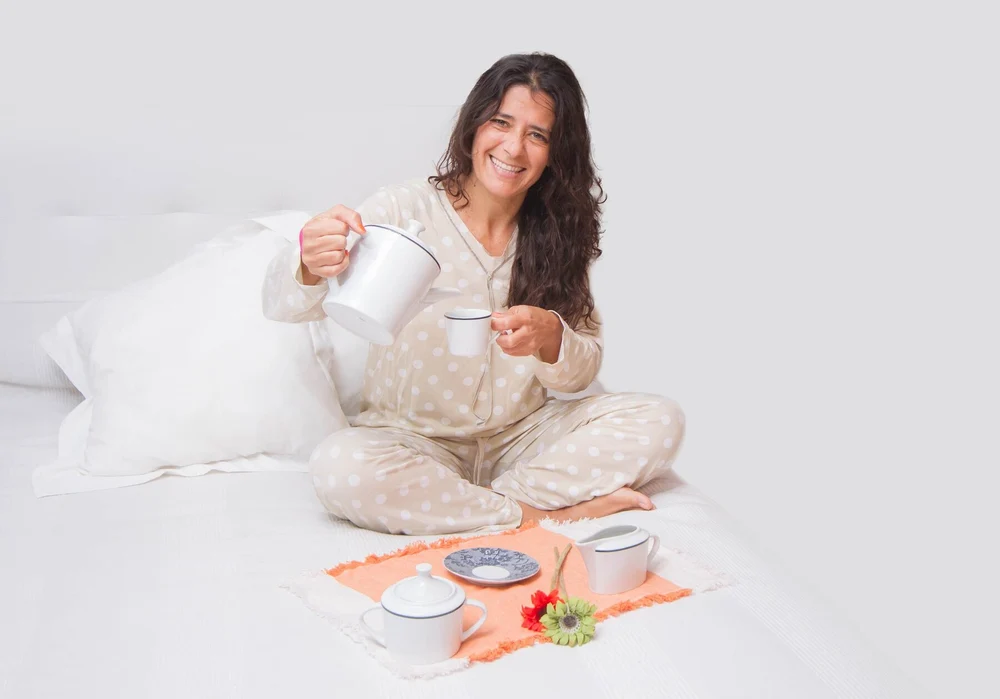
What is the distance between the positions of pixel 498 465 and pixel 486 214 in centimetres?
52

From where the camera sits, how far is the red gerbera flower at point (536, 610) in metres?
1.58

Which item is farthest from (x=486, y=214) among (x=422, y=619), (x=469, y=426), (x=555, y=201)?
(x=422, y=619)

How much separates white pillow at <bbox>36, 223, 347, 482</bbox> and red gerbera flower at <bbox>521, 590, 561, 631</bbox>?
0.85 m

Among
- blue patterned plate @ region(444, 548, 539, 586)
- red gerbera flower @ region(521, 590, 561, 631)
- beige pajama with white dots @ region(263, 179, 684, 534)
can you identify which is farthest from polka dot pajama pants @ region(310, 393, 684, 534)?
red gerbera flower @ region(521, 590, 561, 631)

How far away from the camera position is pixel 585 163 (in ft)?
7.37

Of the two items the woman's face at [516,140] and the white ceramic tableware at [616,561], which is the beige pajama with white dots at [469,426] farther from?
the white ceramic tableware at [616,561]

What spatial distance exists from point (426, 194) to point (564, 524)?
2.35 ft

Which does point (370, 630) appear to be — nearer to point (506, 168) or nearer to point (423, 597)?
point (423, 597)

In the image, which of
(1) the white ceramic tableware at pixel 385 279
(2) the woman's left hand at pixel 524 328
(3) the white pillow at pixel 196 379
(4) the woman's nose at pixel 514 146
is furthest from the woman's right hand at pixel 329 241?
(3) the white pillow at pixel 196 379

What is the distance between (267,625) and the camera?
157 cm

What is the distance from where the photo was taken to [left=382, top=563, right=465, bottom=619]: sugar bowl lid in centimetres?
144

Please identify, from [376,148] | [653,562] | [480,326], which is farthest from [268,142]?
[653,562]

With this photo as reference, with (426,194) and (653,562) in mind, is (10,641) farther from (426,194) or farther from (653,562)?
(426,194)

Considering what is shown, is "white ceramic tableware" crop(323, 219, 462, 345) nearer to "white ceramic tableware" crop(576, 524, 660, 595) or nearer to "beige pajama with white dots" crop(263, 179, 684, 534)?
"beige pajama with white dots" crop(263, 179, 684, 534)
